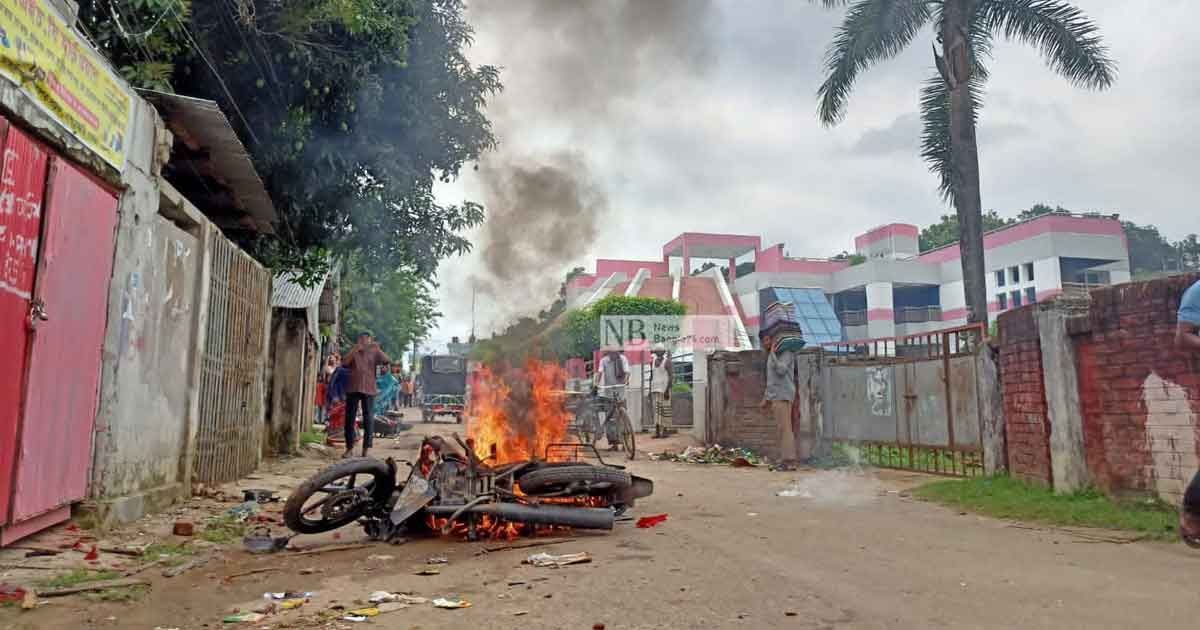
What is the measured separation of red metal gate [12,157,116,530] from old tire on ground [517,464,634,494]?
3.06 meters

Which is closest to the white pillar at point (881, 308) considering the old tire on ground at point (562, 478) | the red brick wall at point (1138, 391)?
the red brick wall at point (1138, 391)

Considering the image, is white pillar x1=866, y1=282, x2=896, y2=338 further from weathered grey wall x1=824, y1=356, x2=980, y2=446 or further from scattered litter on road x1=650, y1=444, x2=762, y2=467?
weathered grey wall x1=824, y1=356, x2=980, y2=446

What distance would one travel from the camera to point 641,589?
4.02 metres

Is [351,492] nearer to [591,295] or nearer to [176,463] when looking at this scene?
[176,463]

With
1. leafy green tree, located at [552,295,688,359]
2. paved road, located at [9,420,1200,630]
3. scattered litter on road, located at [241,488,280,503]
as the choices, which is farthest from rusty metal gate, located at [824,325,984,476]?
leafy green tree, located at [552,295,688,359]

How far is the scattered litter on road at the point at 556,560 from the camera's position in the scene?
4.66 meters

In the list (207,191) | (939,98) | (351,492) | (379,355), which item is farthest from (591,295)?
(351,492)

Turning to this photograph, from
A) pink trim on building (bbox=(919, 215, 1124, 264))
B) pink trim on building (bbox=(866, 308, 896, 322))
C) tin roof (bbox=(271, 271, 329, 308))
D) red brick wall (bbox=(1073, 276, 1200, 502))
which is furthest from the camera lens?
pink trim on building (bbox=(866, 308, 896, 322))

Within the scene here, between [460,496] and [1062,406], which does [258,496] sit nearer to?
[460,496]

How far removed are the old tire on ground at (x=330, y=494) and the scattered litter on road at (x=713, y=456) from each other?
8.05 m

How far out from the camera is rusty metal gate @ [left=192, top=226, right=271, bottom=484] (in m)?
7.61

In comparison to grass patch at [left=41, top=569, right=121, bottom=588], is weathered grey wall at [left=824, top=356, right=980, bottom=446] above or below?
above

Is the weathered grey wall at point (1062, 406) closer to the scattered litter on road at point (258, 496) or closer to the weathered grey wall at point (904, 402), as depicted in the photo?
the weathered grey wall at point (904, 402)

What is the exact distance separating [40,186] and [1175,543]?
7.82 metres
